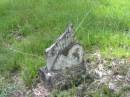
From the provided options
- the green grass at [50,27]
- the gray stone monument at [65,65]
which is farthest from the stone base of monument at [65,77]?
the green grass at [50,27]

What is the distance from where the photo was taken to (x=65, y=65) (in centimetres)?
383

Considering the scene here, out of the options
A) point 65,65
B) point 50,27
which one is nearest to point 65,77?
point 65,65

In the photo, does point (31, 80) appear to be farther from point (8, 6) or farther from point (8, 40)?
Answer: point (8, 6)

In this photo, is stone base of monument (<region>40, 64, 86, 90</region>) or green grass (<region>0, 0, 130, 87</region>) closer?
stone base of monument (<region>40, 64, 86, 90</region>)

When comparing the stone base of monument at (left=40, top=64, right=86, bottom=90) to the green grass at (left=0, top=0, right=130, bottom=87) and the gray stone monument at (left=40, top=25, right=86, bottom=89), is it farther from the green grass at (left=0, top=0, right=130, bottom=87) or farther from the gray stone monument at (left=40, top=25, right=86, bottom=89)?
the green grass at (left=0, top=0, right=130, bottom=87)

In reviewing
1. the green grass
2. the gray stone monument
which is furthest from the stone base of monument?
the green grass

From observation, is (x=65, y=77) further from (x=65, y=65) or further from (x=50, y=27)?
(x=50, y=27)

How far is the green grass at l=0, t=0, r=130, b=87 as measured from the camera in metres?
4.45

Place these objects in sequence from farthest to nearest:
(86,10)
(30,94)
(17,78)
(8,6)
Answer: (8,6), (86,10), (17,78), (30,94)

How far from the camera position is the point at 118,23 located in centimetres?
493

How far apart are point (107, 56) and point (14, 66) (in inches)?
42.8

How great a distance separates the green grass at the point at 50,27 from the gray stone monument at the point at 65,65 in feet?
1.16

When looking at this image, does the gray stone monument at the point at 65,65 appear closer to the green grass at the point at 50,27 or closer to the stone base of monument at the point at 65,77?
the stone base of monument at the point at 65,77

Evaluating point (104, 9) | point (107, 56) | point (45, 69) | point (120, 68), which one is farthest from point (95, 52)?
point (104, 9)
